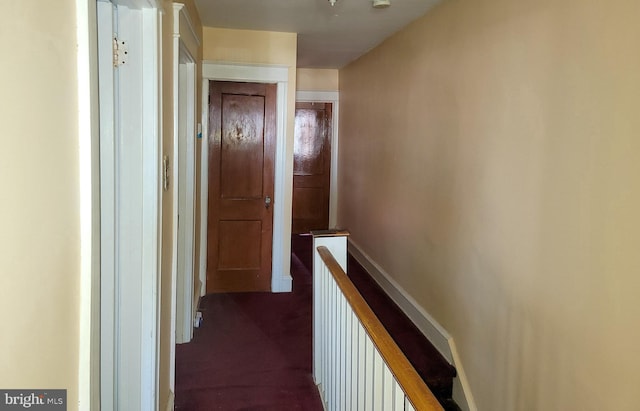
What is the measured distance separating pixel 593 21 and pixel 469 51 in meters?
1.04

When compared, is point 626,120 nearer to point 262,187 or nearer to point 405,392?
point 405,392

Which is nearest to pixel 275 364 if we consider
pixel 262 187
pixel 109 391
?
pixel 109 391

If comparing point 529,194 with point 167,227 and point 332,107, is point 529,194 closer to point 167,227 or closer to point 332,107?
point 167,227

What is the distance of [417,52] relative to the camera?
353 centimetres

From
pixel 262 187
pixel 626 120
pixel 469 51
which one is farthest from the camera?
pixel 262 187

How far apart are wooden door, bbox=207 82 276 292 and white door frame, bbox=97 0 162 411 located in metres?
2.33

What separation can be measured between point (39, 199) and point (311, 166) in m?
5.56

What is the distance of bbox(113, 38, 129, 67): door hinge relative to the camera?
1620 mm

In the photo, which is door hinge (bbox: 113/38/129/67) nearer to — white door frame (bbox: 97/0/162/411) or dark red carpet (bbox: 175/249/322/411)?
white door frame (bbox: 97/0/162/411)

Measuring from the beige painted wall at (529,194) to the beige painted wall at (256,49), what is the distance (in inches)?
40.1

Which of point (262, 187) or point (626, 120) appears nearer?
point (626, 120)

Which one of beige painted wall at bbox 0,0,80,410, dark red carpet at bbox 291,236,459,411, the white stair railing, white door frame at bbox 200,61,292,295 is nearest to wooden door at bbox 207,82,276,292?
white door frame at bbox 200,61,292,295

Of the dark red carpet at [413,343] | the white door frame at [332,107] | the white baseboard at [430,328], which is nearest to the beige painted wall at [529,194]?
the white baseboard at [430,328]

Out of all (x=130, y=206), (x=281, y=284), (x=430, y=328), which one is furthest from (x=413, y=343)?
(x=130, y=206)
